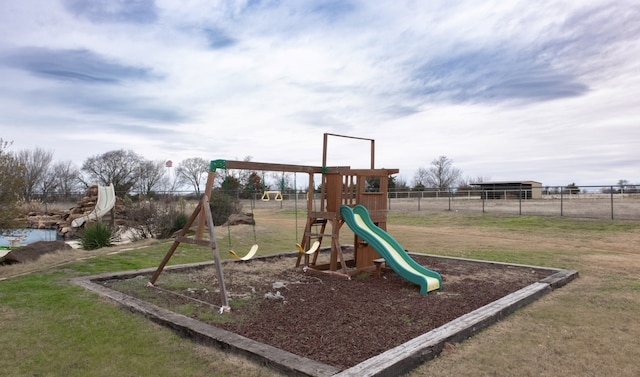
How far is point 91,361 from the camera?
3805 mm

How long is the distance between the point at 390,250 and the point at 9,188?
756 centimetres

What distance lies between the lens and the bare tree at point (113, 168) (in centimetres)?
5219

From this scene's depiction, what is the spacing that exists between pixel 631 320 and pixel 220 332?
492 centimetres

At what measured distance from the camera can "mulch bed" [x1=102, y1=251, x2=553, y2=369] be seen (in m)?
4.31

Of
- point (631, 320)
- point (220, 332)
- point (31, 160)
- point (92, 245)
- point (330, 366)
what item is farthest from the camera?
point (31, 160)

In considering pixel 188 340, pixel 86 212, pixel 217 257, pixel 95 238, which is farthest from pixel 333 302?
pixel 86 212

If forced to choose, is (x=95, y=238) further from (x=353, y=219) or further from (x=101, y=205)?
(x=353, y=219)

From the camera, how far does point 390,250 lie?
7.51m

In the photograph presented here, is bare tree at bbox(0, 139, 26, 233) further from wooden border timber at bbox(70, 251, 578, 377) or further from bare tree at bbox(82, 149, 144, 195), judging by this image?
bare tree at bbox(82, 149, 144, 195)

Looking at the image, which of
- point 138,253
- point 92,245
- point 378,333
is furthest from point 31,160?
point 378,333

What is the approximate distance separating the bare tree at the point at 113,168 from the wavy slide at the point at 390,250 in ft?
162

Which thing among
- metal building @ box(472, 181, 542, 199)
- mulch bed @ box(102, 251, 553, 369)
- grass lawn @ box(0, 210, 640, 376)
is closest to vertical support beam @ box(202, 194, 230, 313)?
mulch bed @ box(102, 251, 553, 369)

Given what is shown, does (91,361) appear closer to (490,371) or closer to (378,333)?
(378,333)

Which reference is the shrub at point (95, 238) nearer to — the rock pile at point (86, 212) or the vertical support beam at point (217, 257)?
the rock pile at point (86, 212)
